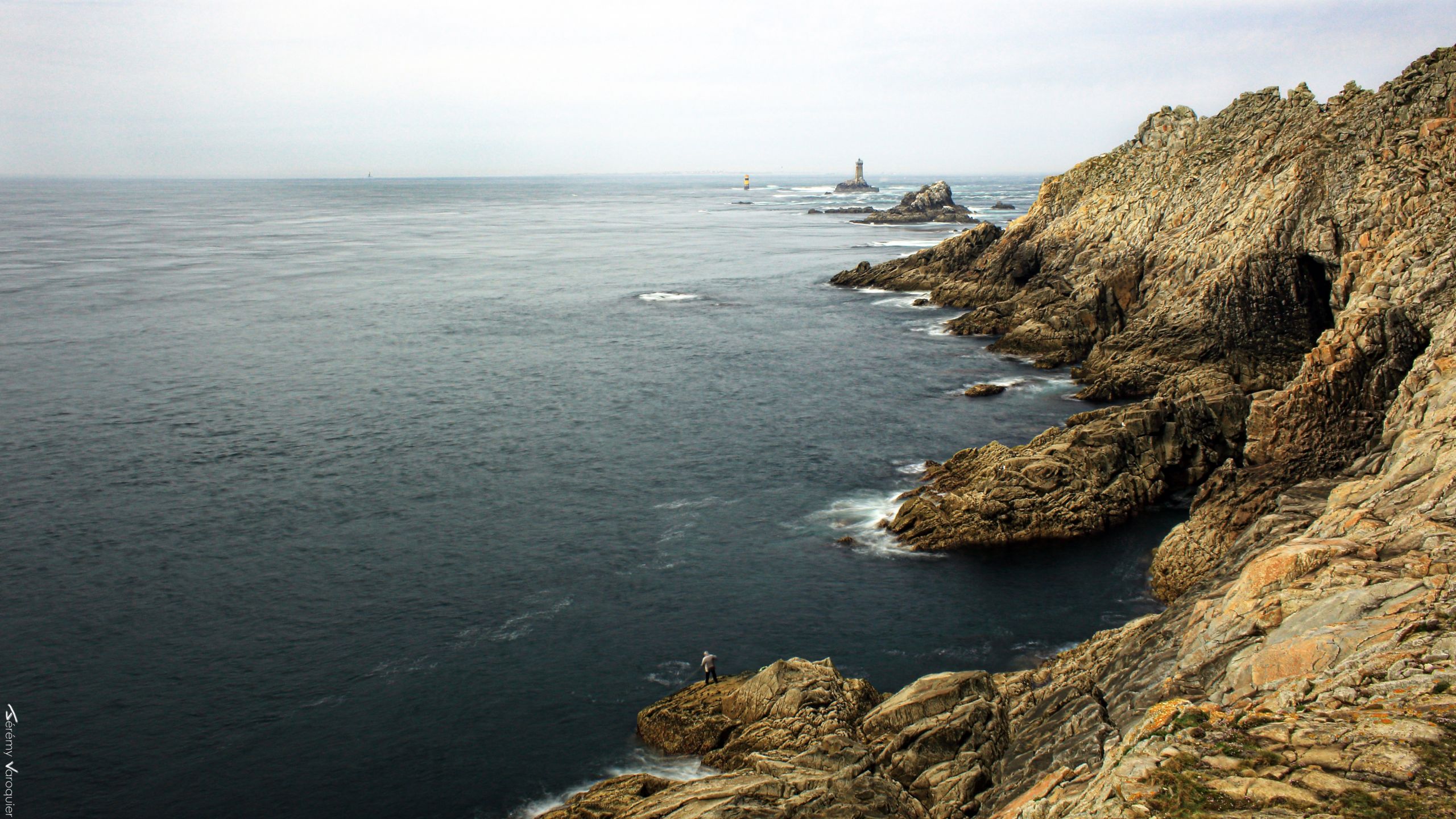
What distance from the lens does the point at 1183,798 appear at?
12781mm

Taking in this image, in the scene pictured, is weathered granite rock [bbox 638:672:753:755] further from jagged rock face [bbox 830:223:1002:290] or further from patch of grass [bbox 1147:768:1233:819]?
jagged rock face [bbox 830:223:1002:290]

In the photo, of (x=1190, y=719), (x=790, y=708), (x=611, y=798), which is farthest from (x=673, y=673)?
(x=1190, y=719)

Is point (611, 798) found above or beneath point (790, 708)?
beneath

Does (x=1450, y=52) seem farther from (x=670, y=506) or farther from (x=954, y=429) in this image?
(x=670, y=506)

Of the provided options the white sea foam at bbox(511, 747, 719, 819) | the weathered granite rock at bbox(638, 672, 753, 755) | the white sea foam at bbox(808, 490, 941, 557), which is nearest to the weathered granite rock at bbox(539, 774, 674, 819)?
the white sea foam at bbox(511, 747, 719, 819)

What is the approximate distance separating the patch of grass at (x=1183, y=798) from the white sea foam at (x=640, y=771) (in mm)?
12198

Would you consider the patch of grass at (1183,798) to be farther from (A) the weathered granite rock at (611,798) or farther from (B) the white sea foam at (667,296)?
(B) the white sea foam at (667,296)

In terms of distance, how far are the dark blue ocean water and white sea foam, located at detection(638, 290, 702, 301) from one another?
18538 mm

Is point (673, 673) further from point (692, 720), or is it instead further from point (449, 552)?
point (449, 552)

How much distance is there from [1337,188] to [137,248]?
152 meters

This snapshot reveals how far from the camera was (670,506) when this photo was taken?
41656 millimetres

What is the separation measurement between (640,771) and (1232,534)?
66.1 ft

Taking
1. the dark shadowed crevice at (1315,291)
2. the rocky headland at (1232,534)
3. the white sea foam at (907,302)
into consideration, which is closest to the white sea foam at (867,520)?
the rocky headland at (1232,534)

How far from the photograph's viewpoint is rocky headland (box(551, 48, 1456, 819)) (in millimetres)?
13719
